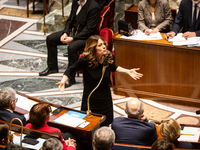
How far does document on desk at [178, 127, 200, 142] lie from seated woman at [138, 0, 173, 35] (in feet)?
7.31

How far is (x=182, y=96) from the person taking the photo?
4770 millimetres

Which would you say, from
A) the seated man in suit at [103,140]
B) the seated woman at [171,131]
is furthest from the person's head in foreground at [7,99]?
the seated woman at [171,131]

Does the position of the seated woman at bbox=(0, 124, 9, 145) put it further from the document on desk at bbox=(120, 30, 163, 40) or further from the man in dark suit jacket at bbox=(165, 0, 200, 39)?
the man in dark suit jacket at bbox=(165, 0, 200, 39)

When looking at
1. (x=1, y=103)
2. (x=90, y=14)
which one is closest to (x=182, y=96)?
(x=90, y=14)

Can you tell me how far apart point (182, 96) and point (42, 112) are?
2.59 meters

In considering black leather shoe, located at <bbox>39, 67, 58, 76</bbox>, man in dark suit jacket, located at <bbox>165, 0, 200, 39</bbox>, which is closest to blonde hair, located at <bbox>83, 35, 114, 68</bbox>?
man in dark suit jacket, located at <bbox>165, 0, 200, 39</bbox>

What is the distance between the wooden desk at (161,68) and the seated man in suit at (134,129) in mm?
1837

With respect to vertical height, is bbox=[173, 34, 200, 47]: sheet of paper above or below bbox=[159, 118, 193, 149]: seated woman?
above

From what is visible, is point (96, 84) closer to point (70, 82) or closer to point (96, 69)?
point (96, 69)

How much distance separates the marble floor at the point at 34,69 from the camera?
4.69 meters

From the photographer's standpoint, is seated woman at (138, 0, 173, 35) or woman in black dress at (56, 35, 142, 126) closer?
woman in black dress at (56, 35, 142, 126)

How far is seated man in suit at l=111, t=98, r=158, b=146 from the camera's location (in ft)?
9.21

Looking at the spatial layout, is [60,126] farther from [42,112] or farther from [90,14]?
[90,14]

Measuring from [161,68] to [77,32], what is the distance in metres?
1.62
